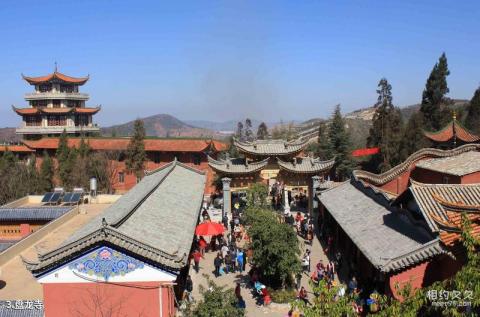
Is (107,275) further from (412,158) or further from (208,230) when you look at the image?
(412,158)

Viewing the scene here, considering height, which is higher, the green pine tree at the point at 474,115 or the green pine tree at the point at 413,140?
the green pine tree at the point at 474,115

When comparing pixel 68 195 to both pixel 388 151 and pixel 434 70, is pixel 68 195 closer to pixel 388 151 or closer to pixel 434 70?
pixel 388 151

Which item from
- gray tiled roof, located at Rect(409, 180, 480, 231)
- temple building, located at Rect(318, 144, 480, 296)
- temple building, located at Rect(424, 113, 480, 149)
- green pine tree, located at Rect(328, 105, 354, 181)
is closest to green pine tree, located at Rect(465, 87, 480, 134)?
green pine tree, located at Rect(328, 105, 354, 181)

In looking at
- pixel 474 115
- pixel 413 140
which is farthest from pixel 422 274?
pixel 474 115

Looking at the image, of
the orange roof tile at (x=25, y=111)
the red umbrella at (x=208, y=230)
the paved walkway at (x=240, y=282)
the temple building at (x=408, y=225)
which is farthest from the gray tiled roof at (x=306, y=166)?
the orange roof tile at (x=25, y=111)

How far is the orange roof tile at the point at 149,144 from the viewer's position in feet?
146

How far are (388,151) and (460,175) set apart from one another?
1954 cm

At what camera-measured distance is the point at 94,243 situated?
11555 mm

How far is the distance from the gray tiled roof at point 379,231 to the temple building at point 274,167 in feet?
16.1

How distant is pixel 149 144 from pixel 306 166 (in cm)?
2111

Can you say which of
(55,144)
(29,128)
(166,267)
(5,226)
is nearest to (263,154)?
(5,226)

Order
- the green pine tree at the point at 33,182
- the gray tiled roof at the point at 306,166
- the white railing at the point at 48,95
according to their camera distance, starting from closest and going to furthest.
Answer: the gray tiled roof at the point at 306,166 < the green pine tree at the point at 33,182 < the white railing at the point at 48,95

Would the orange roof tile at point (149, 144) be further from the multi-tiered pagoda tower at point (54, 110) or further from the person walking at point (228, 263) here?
the person walking at point (228, 263)

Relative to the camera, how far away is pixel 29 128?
54.1 metres
